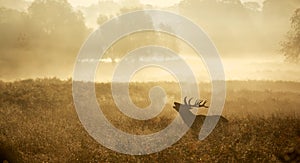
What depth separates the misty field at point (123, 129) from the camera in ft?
41.2

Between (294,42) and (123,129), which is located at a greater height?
(294,42)

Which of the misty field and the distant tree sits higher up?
the distant tree

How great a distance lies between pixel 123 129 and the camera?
15.6 m

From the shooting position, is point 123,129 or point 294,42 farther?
point 294,42

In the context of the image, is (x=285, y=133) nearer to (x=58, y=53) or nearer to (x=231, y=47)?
(x=231, y=47)

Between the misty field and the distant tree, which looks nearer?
the misty field

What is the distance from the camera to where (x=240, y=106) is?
2136 centimetres

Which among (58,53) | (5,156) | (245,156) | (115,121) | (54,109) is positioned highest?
(58,53)

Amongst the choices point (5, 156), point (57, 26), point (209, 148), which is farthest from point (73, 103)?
point (57, 26)

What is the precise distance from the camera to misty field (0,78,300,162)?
12555 millimetres

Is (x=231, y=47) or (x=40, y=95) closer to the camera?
(x=40, y=95)

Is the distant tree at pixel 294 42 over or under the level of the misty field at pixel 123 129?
over

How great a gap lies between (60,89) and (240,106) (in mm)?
10956

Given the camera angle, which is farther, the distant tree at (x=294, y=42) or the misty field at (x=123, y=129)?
the distant tree at (x=294, y=42)
